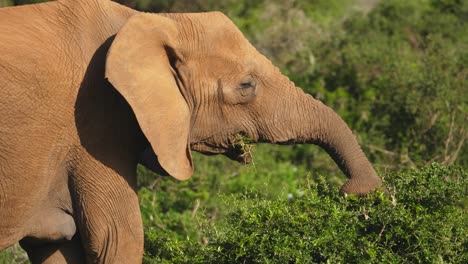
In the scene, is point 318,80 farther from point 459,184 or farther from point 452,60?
point 459,184

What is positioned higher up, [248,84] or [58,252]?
[248,84]

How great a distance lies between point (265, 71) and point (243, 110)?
0.24m

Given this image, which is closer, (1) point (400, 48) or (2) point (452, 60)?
(2) point (452, 60)

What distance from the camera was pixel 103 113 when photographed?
247 inches

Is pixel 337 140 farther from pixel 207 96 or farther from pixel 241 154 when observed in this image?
pixel 207 96

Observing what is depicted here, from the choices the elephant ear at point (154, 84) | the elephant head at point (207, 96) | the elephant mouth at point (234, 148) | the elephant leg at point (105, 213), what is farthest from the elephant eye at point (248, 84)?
the elephant leg at point (105, 213)

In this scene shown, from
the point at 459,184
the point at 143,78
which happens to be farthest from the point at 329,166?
the point at 143,78

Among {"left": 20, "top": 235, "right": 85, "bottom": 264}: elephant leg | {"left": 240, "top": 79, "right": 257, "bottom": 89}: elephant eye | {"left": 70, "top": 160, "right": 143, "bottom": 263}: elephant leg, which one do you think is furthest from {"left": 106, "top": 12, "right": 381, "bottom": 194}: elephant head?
{"left": 20, "top": 235, "right": 85, "bottom": 264}: elephant leg

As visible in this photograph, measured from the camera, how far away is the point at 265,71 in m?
6.79

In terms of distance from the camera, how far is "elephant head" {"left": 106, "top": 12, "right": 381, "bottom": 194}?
626 cm

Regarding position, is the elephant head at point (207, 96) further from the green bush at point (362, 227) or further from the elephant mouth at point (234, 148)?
the green bush at point (362, 227)

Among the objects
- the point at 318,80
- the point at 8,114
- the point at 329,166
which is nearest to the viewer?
the point at 8,114

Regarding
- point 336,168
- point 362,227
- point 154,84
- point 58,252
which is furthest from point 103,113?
point 336,168

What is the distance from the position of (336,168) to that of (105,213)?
4616 mm
